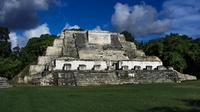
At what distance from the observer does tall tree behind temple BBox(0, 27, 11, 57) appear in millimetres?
61219

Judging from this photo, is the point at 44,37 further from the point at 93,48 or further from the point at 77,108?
the point at 77,108

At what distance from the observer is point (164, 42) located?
46844 millimetres

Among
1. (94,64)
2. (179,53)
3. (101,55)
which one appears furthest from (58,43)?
(179,53)

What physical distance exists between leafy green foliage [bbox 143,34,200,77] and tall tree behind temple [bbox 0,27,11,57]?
1028 inches

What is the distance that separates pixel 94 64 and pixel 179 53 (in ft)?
39.0

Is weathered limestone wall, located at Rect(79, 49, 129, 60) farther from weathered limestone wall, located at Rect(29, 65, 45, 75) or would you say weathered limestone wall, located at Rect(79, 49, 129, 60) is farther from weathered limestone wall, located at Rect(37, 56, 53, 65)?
weathered limestone wall, located at Rect(29, 65, 45, 75)

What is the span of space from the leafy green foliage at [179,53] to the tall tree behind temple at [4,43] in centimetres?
2612

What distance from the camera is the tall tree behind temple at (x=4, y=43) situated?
201ft

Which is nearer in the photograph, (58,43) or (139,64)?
(139,64)

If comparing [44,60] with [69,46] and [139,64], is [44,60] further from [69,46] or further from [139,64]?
[139,64]

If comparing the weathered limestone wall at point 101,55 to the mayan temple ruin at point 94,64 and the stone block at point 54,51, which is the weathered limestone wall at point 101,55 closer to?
the mayan temple ruin at point 94,64

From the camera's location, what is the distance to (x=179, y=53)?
4362 centimetres

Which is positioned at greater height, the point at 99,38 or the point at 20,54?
the point at 99,38

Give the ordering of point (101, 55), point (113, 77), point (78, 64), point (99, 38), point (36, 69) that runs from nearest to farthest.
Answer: point (113, 77)
point (78, 64)
point (36, 69)
point (101, 55)
point (99, 38)
